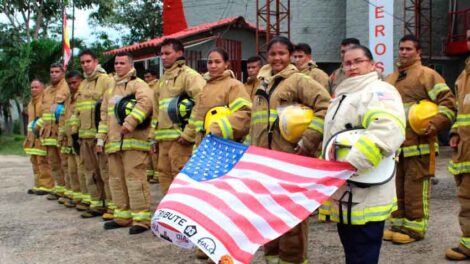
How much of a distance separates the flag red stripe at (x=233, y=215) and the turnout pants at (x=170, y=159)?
8.12 ft

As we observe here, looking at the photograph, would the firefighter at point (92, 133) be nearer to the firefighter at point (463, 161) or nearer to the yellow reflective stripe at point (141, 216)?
the yellow reflective stripe at point (141, 216)

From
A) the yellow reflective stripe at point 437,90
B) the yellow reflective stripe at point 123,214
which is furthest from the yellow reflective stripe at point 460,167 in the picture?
the yellow reflective stripe at point 123,214

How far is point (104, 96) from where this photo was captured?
731cm

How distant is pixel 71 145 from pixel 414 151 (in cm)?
531

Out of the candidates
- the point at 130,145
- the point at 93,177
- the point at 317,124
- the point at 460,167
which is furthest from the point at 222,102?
the point at 93,177

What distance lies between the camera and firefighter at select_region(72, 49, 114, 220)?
7.71 m

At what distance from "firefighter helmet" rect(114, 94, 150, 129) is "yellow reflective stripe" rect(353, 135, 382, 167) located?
12.9ft

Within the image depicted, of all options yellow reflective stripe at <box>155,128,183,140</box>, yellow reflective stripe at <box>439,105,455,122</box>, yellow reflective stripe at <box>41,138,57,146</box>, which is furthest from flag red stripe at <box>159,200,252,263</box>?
yellow reflective stripe at <box>41,138,57,146</box>

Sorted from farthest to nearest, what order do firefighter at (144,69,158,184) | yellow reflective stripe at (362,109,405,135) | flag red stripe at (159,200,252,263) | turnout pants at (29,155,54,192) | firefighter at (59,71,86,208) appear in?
firefighter at (144,69,158,184), turnout pants at (29,155,54,192), firefighter at (59,71,86,208), yellow reflective stripe at (362,109,405,135), flag red stripe at (159,200,252,263)

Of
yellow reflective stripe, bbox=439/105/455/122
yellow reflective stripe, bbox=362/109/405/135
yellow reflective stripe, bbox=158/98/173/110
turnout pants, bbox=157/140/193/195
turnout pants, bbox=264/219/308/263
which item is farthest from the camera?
yellow reflective stripe, bbox=158/98/173/110

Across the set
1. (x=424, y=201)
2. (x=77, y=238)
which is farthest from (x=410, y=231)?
(x=77, y=238)

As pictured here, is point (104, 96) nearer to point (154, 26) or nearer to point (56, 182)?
point (56, 182)

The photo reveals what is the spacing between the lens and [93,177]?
26.2 ft

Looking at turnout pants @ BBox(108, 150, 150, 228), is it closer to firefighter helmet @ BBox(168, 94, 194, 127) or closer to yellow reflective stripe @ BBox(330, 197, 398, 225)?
firefighter helmet @ BBox(168, 94, 194, 127)
